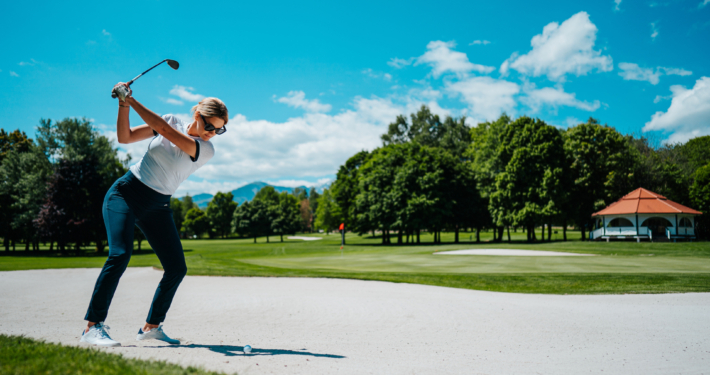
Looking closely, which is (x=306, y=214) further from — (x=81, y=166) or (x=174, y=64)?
(x=174, y=64)

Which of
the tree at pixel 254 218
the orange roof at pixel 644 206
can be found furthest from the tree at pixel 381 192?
the tree at pixel 254 218

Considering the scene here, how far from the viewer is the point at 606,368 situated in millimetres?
3557

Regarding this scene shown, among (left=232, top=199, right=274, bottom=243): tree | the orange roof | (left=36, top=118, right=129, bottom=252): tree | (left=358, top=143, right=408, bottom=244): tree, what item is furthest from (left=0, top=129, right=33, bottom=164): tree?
the orange roof

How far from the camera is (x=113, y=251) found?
11.6 ft

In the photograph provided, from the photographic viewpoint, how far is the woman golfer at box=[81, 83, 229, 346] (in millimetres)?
3527

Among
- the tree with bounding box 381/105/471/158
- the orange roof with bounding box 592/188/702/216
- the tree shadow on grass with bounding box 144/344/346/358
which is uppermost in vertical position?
the tree with bounding box 381/105/471/158

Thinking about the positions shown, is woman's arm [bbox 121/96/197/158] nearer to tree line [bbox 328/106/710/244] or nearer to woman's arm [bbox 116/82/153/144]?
woman's arm [bbox 116/82/153/144]

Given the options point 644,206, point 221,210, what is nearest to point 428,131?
point 644,206

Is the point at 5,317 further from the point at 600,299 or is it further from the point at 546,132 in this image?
the point at 546,132

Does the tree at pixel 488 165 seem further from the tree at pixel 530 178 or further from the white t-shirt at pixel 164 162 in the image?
the white t-shirt at pixel 164 162

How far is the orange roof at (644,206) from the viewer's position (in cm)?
3284

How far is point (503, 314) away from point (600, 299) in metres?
3.10

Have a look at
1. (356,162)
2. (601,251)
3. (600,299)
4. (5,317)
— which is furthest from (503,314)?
(356,162)

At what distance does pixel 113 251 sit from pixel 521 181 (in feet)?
128
